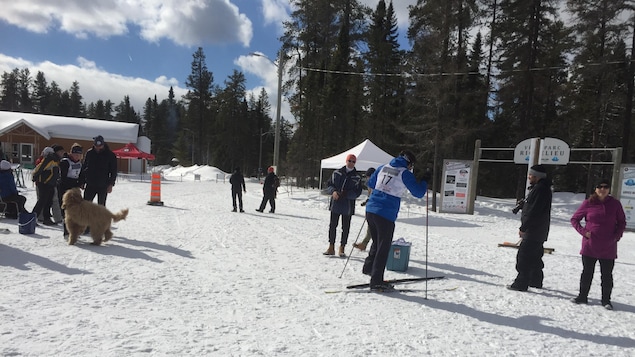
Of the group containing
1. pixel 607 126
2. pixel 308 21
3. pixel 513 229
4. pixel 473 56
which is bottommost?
pixel 513 229

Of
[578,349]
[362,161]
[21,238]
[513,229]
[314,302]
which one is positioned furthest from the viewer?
[362,161]

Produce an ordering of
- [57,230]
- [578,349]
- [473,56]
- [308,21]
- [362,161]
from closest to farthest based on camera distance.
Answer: [578,349], [57,230], [362,161], [473,56], [308,21]

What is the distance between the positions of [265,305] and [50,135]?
4055 cm

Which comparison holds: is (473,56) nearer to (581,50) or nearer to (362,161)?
(581,50)

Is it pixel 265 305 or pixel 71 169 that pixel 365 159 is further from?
pixel 265 305

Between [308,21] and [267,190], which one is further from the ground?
[308,21]

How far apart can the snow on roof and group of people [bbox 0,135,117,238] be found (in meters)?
32.1

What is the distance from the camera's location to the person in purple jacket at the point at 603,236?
4676mm

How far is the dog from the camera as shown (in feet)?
19.8

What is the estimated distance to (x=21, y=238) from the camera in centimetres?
634

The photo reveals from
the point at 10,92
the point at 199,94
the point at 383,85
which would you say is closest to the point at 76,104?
the point at 10,92

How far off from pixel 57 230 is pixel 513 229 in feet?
42.7

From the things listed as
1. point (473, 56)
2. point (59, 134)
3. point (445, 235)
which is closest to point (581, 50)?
point (473, 56)

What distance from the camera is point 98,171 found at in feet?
22.6
